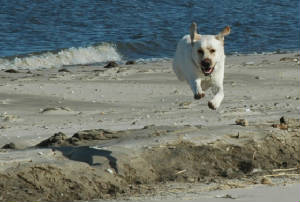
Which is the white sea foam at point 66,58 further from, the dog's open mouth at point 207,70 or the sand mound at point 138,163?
the dog's open mouth at point 207,70

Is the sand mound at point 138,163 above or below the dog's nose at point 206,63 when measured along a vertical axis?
below

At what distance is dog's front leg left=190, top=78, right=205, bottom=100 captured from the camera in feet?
27.3

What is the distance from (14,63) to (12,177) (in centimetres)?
1253

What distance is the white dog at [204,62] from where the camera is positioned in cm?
834

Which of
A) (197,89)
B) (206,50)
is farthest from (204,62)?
(197,89)

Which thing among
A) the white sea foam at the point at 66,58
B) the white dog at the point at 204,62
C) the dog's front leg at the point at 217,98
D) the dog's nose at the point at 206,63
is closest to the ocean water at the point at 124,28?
the white sea foam at the point at 66,58

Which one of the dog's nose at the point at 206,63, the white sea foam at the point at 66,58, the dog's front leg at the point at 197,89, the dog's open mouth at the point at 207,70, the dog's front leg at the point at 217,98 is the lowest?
the white sea foam at the point at 66,58

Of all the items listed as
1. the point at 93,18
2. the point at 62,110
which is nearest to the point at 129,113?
the point at 62,110

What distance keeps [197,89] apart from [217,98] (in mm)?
244

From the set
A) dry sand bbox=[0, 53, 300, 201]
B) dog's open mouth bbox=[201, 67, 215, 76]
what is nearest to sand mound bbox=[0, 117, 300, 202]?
dry sand bbox=[0, 53, 300, 201]

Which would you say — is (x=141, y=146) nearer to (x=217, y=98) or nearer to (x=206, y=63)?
(x=217, y=98)

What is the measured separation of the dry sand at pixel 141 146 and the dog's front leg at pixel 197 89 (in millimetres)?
475

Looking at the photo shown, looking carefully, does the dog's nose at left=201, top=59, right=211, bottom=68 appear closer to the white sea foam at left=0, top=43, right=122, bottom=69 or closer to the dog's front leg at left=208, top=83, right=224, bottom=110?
the dog's front leg at left=208, top=83, right=224, bottom=110

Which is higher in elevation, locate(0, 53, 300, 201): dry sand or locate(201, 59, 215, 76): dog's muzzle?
locate(201, 59, 215, 76): dog's muzzle
